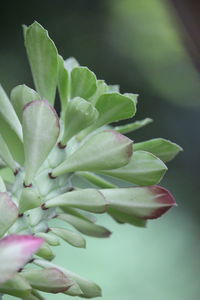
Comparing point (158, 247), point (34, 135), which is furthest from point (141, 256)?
point (34, 135)

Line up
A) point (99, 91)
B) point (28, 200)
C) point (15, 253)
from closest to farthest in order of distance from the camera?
point (15, 253), point (28, 200), point (99, 91)

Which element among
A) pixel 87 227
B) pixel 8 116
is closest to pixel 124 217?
pixel 87 227

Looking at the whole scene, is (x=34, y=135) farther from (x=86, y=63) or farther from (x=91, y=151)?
(x=86, y=63)

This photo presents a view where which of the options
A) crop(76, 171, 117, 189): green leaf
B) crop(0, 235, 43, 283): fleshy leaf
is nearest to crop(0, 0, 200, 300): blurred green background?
crop(76, 171, 117, 189): green leaf

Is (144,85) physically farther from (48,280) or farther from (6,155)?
(48,280)

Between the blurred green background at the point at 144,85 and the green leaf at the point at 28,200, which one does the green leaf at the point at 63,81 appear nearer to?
the green leaf at the point at 28,200

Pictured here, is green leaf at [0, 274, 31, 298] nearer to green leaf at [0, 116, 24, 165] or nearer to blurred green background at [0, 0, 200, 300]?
green leaf at [0, 116, 24, 165]
